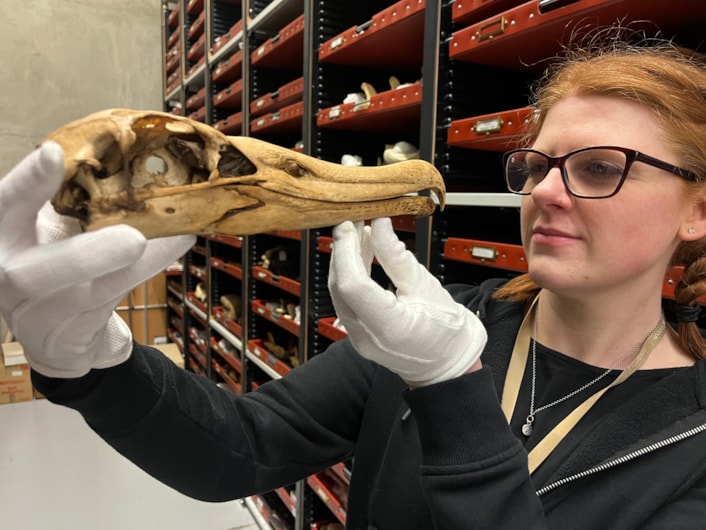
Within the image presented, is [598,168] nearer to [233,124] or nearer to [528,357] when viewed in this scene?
[528,357]

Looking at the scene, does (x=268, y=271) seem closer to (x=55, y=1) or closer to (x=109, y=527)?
(x=109, y=527)

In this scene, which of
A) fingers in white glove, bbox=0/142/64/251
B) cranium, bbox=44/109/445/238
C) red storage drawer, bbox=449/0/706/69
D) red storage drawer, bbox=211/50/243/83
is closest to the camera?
fingers in white glove, bbox=0/142/64/251

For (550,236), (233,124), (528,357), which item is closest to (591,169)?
(550,236)

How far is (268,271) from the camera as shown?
2.86m

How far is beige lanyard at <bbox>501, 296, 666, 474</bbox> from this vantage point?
31.4 inches

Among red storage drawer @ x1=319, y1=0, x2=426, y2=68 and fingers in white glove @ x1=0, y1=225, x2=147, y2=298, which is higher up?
red storage drawer @ x1=319, y1=0, x2=426, y2=68

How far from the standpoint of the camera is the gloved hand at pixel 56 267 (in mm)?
540

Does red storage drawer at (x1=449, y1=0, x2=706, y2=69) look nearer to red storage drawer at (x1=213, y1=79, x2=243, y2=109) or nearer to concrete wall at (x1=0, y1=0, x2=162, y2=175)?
red storage drawer at (x1=213, y1=79, x2=243, y2=109)

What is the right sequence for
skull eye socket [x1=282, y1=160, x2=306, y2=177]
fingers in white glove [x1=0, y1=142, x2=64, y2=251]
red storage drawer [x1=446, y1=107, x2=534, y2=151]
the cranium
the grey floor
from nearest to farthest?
fingers in white glove [x1=0, y1=142, x2=64, y2=251], the cranium, skull eye socket [x1=282, y1=160, x2=306, y2=177], red storage drawer [x1=446, y1=107, x2=534, y2=151], the grey floor

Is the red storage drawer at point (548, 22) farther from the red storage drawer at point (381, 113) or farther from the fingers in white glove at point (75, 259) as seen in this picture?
the fingers in white glove at point (75, 259)

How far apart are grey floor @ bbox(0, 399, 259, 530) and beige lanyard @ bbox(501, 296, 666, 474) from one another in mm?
2407

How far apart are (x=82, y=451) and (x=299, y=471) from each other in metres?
3.01

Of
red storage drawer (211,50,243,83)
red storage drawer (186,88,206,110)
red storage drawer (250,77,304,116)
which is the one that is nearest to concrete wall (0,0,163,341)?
red storage drawer (186,88,206,110)

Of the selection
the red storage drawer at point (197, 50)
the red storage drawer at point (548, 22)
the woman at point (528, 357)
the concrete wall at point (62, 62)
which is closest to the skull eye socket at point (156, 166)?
the woman at point (528, 357)
